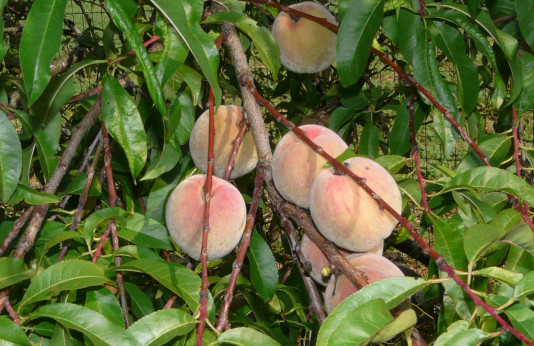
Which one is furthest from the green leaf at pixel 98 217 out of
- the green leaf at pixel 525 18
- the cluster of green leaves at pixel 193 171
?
the green leaf at pixel 525 18

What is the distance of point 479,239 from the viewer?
81 centimetres

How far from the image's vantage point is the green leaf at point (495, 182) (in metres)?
0.92

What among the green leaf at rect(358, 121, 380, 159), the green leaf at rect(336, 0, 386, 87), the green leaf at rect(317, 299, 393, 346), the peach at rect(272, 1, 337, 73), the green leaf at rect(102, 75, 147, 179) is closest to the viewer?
the green leaf at rect(317, 299, 393, 346)

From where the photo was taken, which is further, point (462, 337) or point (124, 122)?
point (124, 122)

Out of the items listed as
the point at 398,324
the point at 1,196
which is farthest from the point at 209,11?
the point at 398,324

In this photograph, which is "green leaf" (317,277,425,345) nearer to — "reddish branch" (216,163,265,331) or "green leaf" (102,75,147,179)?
"reddish branch" (216,163,265,331)

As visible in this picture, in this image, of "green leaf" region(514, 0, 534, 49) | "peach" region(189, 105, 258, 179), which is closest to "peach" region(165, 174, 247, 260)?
"peach" region(189, 105, 258, 179)

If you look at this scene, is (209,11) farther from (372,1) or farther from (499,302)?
(499,302)

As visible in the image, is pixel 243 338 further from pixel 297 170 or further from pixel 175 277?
pixel 297 170

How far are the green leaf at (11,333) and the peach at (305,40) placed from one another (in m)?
0.81

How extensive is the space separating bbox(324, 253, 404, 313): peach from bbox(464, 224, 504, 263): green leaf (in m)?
0.11

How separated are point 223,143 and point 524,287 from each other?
0.62 m

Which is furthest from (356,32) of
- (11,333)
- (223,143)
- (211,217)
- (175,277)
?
(11,333)

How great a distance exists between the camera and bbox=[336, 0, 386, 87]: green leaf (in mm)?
1075
